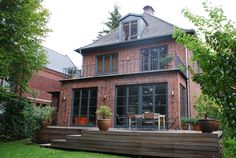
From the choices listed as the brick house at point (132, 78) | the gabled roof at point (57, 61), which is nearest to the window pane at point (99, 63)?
the brick house at point (132, 78)

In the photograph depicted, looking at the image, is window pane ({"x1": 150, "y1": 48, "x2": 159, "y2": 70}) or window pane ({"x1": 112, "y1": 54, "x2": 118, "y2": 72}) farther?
window pane ({"x1": 112, "y1": 54, "x2": 118, "y2": 72})

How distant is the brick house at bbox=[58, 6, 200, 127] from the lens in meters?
11.8

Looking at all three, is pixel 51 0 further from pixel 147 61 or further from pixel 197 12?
pixel 197 12

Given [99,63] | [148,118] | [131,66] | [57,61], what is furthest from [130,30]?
[57,61]

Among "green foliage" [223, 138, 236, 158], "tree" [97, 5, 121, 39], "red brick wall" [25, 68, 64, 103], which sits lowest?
"green foliage" [223, 138, 236, 158]

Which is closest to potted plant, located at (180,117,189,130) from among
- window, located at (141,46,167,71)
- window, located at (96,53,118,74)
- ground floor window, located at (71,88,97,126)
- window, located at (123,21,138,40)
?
window, located at (141,46,167,71)

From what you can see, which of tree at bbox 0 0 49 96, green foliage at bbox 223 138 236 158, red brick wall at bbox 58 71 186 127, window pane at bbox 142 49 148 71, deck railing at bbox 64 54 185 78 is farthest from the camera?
window pane at bbox 142 49 148 71

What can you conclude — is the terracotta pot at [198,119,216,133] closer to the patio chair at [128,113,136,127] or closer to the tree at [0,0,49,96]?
the patio chair at [128,113,136,127]

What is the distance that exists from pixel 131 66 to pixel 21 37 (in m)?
7.00

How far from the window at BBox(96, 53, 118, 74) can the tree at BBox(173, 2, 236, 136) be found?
12.5 m

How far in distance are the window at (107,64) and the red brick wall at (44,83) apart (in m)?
8.81

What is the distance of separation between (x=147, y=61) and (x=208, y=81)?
38.1 feet

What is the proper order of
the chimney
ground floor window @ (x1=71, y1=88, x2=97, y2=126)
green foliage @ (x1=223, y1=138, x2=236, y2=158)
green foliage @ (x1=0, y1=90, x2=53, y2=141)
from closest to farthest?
1. green foliage @ (x1=223, y1=138, x2=236, y2=158)
2. green foliage @ (x1=0, y1=90, x2=53, y2=141)
3. ground floor window @ (x1=71, y1=88, x2=97, y2=126)
4. the chimney

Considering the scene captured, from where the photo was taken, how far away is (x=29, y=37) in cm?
1173
